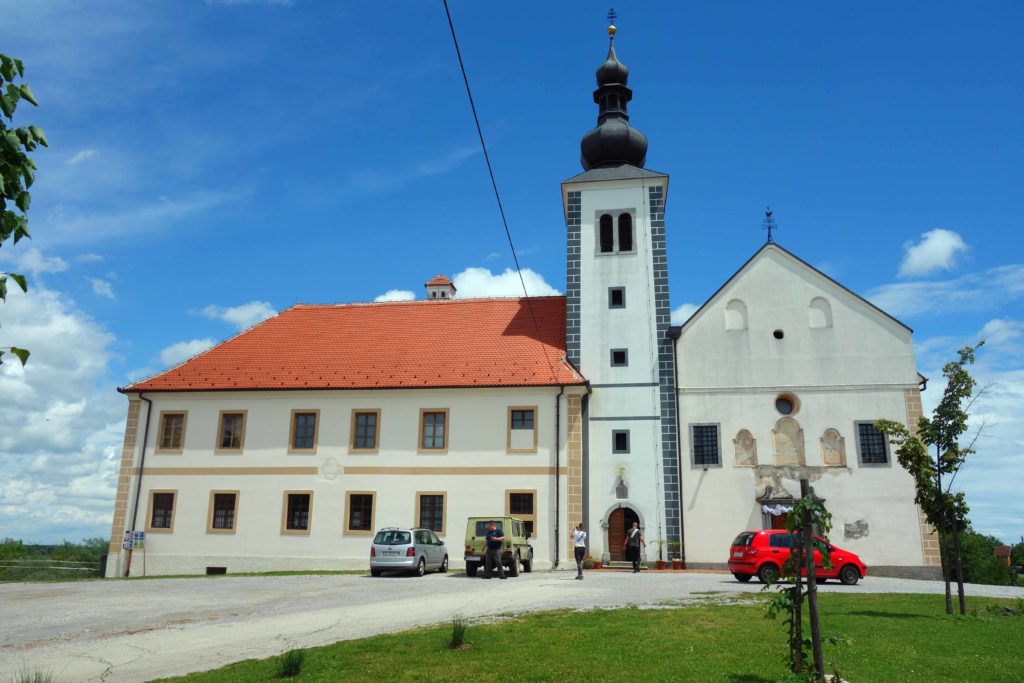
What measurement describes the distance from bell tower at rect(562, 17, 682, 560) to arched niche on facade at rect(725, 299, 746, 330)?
2311 millimetres

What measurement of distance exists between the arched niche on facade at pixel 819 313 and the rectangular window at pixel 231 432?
74.1 feet

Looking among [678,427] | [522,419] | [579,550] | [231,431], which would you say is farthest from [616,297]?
[231,431]

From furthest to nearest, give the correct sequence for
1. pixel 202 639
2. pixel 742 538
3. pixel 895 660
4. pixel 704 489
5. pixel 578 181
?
pixel 578 181, pixel 704 489, pixel 742 538, pixel 202 639, pixel 895 660

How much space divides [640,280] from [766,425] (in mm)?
7569

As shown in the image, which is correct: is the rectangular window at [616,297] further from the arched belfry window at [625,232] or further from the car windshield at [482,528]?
the car windshield at [482,528]

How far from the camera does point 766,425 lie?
2948 cm

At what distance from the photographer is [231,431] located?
103 ft

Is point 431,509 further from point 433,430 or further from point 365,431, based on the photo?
point 365,431

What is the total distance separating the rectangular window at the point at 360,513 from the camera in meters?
29.4

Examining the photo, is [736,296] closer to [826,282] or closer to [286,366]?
[826,282]

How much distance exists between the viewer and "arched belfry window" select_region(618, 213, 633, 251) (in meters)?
33.1

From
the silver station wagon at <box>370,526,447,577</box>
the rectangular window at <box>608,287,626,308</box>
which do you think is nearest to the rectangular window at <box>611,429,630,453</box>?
the rectangular window at <box>608,287,626,308</box>

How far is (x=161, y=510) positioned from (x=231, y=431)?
401 cm

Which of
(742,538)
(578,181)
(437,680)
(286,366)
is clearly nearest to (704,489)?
(742,538)
